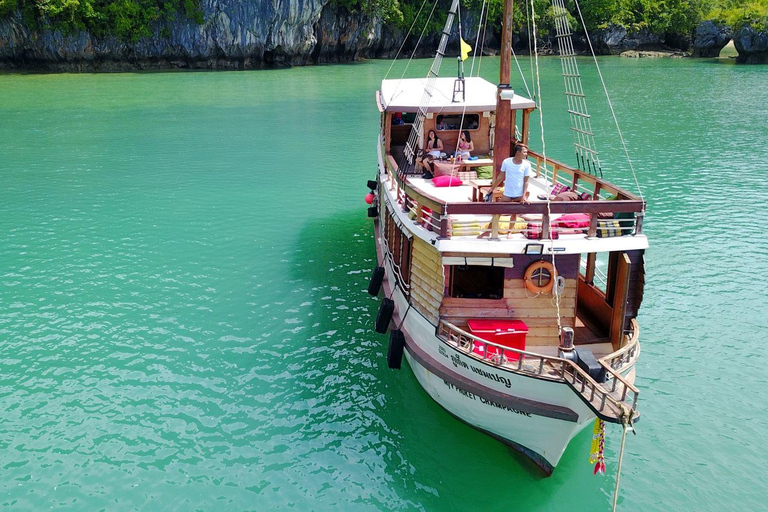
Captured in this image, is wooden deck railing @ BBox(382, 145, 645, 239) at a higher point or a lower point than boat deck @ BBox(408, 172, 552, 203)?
higher

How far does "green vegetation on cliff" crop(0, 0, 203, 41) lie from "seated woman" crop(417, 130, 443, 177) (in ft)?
194

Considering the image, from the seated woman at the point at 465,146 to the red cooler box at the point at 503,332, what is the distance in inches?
233

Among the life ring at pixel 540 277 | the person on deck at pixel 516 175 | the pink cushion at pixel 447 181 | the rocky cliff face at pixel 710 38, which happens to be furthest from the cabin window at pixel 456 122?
the rocky cliff face at pixel 710 38

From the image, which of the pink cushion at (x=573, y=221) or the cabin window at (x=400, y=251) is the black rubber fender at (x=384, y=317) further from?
the pink cushion at (x=573, y=221)

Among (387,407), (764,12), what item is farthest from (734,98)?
(387,407)

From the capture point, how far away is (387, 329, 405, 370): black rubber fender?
489 inches

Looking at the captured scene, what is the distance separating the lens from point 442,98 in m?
16.9

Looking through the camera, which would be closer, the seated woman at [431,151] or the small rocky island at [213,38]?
the seated woman at [431,151]

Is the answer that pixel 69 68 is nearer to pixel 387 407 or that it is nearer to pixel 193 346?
pixel 193 346

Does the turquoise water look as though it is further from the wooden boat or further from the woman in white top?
the woman in white top

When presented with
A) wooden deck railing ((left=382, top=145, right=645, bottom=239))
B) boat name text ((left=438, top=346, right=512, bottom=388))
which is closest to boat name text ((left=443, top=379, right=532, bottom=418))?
A: boat name text ((left=438, top=346, right=512, bottom=388))

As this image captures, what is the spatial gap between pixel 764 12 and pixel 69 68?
277 feet

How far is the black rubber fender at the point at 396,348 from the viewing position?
1241 centimetres

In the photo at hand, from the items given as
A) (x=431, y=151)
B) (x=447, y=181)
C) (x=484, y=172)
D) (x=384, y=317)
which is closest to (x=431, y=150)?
(x=431, y=151)
